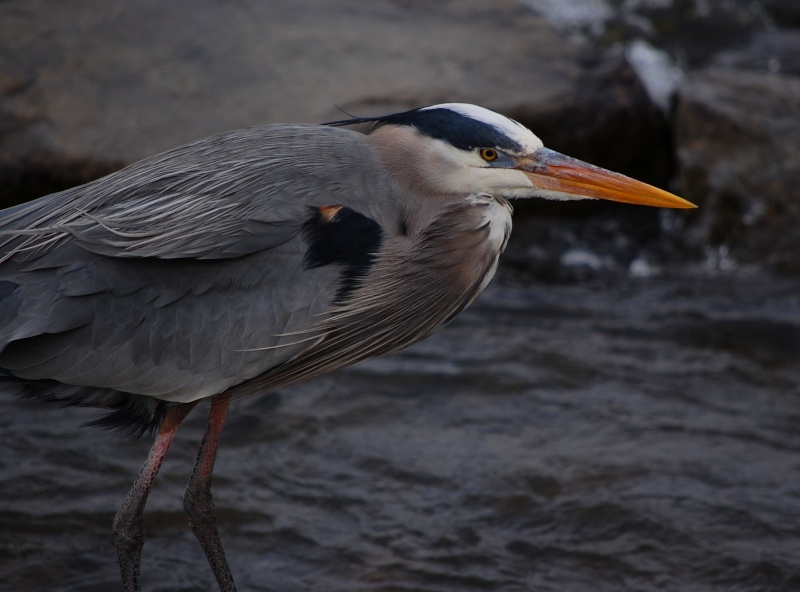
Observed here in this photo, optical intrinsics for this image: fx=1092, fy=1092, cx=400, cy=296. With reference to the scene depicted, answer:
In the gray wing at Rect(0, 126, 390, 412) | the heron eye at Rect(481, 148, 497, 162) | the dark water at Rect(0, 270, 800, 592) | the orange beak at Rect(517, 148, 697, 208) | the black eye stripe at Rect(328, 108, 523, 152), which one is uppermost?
the black eye stripe at Rect(328, 108, 523, 152)

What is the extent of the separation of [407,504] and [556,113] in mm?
3219

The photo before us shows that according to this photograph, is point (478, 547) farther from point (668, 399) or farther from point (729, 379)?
point (729, 379)

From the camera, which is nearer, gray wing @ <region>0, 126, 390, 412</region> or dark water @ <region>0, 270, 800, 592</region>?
gray wing @ <region>0, 126, 390, 412</region>

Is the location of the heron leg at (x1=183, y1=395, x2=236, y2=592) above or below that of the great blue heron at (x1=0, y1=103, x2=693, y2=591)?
below

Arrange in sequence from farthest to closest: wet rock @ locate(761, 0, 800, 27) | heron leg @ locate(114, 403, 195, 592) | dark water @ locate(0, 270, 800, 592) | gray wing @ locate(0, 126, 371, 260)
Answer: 1. wet rock @ locate(761, 0, 800, 27)
2. dark water @ locate(0, 270, 800, 592)
3. heron leg @ locate(114, 403, 195, 592)
4. gray wing @ locate(0, 126, 371, 260)

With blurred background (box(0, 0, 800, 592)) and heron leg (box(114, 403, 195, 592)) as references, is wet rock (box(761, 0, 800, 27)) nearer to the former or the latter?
Answer: blurred background (box(0, 0, 800, 592))

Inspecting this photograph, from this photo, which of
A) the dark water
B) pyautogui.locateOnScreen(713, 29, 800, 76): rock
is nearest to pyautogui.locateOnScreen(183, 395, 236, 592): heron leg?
the dark water

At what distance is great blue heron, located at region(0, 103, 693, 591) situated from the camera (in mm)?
3645

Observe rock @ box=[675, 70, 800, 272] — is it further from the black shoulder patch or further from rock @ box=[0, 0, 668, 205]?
the black shoulder patch

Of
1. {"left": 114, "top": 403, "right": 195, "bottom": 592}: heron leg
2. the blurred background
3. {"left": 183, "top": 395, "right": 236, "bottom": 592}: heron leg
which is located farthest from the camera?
the blurred background

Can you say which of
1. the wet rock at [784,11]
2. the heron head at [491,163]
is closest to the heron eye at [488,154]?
the heron head at [491,163]

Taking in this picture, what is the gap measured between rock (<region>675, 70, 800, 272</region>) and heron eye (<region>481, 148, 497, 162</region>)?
3.88 m

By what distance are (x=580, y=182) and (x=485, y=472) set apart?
5.77ft

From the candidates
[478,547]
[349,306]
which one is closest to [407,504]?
[478,547]
